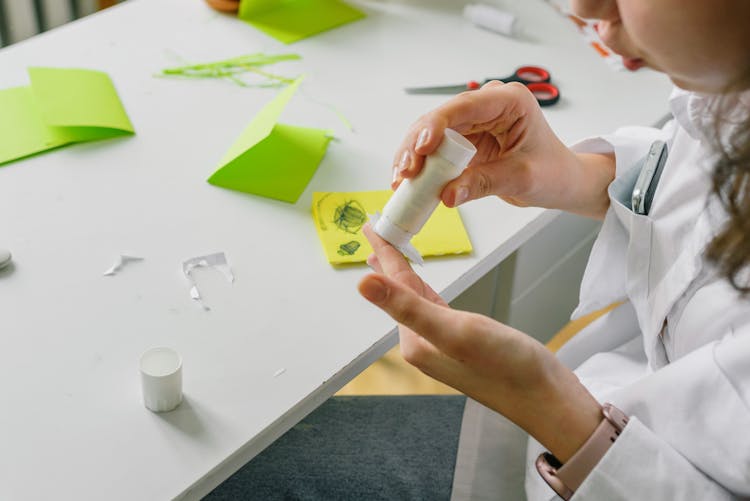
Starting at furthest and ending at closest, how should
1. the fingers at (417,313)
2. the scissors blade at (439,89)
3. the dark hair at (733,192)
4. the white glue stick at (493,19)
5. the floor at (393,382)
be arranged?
the floor at (393,382)
the white glue stick at (493,19)
the scissors blade at (439,89)
the fingers at (417,313)
the dark hair at (733,192)

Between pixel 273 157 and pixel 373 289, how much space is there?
0.36 metres

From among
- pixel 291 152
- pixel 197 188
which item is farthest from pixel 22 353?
pixel 291 152

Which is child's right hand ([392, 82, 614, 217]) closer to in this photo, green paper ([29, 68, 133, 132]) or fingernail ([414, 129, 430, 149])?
fingernail ([414, 129, 430, 149])

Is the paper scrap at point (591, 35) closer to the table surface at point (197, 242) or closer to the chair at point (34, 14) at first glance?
the table surface at point (197, 242)

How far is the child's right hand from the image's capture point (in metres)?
0.78

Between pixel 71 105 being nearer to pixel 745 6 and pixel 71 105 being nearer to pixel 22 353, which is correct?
pixel 22 353

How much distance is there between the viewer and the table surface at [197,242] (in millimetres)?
668

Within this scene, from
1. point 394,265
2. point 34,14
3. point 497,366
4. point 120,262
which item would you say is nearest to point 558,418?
point 497,366

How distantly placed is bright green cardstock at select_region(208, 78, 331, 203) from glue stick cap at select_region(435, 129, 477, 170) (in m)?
0.22

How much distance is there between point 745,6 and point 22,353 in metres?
0.58

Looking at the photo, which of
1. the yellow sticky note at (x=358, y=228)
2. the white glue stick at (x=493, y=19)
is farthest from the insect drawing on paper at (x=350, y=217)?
the white glue stick at (x=493, y=19)

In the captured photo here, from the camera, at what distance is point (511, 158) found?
2.85 ft

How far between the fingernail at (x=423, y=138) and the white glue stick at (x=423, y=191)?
13 millimetres

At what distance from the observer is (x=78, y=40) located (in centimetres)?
110
